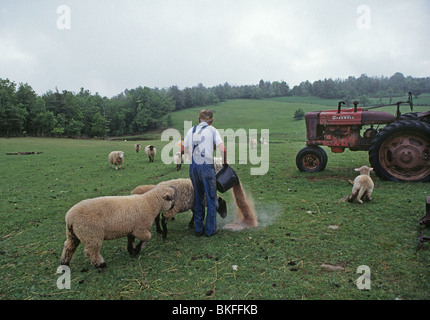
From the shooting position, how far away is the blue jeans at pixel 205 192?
607cm

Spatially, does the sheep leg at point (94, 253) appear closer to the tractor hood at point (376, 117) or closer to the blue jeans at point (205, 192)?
the blue jeans at point (205, 192)

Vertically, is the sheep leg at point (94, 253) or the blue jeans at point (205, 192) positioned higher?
the blue jeans at point (205, 192)

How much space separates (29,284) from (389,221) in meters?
7.22

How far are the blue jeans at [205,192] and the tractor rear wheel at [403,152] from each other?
6.84m

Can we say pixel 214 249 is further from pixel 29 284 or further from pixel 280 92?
pixel 280 92

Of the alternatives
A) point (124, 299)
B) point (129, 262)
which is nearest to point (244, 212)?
point (129, 262)

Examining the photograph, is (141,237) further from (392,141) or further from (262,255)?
(392,141)

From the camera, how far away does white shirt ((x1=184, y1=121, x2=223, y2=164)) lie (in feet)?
19.6

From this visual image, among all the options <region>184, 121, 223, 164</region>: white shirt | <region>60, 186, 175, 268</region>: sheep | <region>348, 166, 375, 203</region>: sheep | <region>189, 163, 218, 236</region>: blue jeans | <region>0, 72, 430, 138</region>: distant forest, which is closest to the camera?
<region>60, 186, 175, 268</region>: sheep

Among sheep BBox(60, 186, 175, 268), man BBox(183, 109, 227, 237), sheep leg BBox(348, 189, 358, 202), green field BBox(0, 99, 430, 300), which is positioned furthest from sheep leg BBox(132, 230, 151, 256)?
sheep leg BBox(348, 189, 358, 202)

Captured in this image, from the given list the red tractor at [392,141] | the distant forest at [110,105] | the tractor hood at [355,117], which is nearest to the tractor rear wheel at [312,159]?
the red tractor at [392,141]

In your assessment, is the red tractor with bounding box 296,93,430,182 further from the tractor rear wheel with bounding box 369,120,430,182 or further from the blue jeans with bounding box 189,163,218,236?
the blue jeans with bounding box 189,163,218,236

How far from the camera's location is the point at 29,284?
4457 mm

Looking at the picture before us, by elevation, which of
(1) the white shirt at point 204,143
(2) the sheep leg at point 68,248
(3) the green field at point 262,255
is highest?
(1) the white shirt at point 204,143
